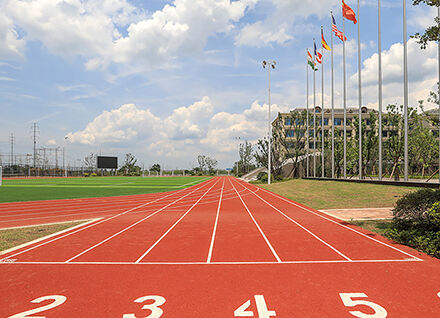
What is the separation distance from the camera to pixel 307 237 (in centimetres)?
925

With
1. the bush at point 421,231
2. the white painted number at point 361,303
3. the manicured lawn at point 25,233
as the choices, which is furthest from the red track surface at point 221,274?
the manicured lawn at point 25,233

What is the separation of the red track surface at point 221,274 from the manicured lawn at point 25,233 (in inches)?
30.7

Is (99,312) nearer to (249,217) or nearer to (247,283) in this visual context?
(247,283)

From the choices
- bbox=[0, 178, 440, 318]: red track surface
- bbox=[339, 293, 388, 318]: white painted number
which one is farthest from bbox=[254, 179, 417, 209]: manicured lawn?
bbox=[339, 293, 388, 318]: white painted number

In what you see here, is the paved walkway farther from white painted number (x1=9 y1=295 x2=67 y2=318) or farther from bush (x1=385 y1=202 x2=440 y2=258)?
white painted number (x1=9 y1=295 x2=67 y2=318)

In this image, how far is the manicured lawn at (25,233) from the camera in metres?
8.49

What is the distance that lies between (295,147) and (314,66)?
18.4 m

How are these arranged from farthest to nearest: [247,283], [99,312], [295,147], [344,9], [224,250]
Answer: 1. [295,147]
2. [344,9]
3. [224,250]
4. [247,283]
5. [99,312]

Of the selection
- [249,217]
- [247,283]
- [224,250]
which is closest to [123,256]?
[224,250]

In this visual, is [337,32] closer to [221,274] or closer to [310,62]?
[310,62]

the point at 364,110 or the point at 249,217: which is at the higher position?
the point at 364,110

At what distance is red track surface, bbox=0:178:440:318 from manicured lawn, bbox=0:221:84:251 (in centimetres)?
78

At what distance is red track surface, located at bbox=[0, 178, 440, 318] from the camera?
450 centimetres

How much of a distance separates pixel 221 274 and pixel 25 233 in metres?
7.70
